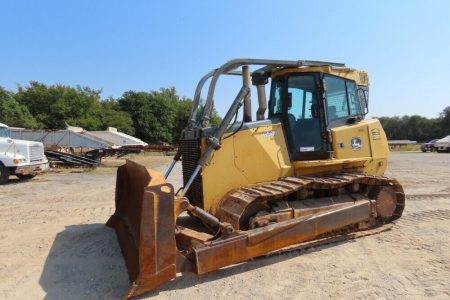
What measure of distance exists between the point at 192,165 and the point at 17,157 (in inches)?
430

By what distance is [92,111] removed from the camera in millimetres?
46469

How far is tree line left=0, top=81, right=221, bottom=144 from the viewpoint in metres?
38.7

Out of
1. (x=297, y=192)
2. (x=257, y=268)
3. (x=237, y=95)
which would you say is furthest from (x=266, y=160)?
(x=257, y=268)

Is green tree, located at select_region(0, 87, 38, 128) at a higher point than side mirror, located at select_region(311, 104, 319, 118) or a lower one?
higher

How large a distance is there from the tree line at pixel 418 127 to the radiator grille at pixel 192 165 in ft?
234

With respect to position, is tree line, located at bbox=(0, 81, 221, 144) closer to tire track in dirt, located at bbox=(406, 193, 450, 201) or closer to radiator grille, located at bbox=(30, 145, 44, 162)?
radiator grille, located at bbox=(30, 145, 44, 162)

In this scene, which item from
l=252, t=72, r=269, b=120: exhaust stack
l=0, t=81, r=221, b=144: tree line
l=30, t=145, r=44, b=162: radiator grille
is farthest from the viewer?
l=0, t=81, r=221, b=144: tree line

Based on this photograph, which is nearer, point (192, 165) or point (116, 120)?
point (192, 165)

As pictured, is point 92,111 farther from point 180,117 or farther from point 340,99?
point 340,99

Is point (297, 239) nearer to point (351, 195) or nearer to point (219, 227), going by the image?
point (219, 227)

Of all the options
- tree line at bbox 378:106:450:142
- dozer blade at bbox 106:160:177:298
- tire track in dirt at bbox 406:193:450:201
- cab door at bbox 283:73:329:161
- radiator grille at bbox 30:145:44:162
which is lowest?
tire track in dirt at bbox 406:193:450:201

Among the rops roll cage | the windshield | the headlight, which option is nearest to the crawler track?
the rops roll cage

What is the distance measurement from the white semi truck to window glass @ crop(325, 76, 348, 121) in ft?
39.4

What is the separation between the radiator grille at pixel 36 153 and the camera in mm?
14821
